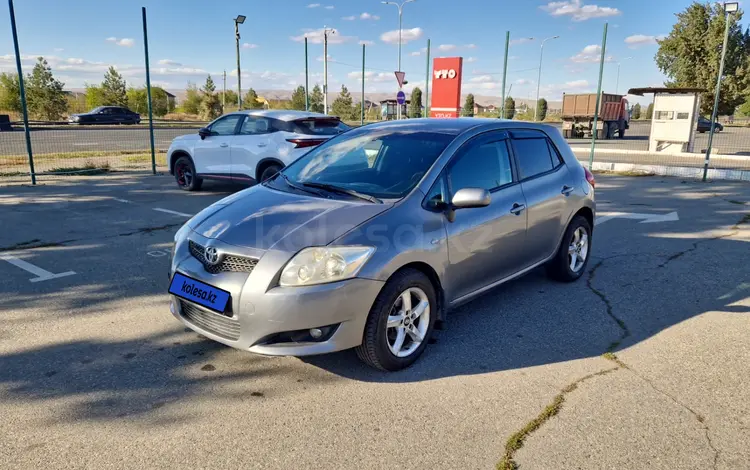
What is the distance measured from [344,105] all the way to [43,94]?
1068 inches

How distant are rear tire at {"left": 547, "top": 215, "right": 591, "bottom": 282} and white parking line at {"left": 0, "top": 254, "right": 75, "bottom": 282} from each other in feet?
16.0

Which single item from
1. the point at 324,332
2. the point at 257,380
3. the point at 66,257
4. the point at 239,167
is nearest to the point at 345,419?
the point at 324,332

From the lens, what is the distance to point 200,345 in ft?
12.8

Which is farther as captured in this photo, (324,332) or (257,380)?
(257,380)

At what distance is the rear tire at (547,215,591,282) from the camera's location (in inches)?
205

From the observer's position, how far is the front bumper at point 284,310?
3.10 meters

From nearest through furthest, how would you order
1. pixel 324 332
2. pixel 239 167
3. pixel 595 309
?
pixel 324 332
pixel 595 309
pixel 239 167

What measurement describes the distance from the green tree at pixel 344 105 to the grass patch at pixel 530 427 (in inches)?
2061

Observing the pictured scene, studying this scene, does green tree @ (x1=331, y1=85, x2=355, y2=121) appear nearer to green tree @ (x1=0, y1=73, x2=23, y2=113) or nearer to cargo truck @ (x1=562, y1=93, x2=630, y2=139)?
cargo truck @ (x1=562, y1=93, x2=630, y2=139)

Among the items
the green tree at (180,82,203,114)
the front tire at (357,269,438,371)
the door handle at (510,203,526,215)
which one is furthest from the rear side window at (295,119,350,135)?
the green tree at (180,82,203,114)

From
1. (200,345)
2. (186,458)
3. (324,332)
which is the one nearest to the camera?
(186,458)

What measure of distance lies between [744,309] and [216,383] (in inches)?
177

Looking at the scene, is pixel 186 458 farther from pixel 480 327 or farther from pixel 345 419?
pixel 480 327

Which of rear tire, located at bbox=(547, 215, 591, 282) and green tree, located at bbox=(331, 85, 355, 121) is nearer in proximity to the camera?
rear tire, located at bbox=(547, 215, 591, 282)
